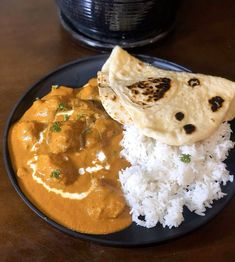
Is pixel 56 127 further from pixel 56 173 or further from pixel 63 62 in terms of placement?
pixel 63 62

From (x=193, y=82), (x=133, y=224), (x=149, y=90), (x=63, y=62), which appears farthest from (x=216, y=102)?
(x=63, y=62)

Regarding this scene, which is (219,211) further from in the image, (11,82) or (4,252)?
(11,82)

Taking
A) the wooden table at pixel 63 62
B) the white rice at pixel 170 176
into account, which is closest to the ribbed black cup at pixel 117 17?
the wooden table at pixel 63 62

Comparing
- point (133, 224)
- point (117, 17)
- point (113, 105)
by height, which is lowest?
point (133, 224)

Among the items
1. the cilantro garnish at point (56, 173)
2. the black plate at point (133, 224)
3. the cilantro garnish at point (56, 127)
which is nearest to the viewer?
the black plate at point (133, 224)

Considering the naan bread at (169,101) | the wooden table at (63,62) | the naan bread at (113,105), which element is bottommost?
the wooden table at (63,62)

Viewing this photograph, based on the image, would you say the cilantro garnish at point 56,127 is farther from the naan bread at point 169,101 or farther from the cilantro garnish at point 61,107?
the naan bread at point 169,101
